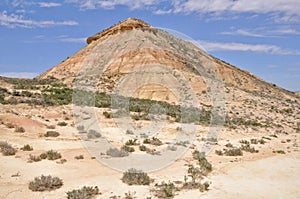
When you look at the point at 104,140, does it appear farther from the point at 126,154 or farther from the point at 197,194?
the point at 197,194

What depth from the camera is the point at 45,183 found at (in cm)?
905

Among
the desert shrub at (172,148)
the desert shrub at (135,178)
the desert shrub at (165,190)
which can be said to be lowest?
the desert shrub at (165,190)

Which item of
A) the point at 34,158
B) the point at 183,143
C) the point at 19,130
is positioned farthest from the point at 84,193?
the point at 183,143

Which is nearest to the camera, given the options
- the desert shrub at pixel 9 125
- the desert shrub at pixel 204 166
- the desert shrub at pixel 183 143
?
the desert shrub at pixel 204 166

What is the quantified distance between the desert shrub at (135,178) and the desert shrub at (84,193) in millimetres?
1117

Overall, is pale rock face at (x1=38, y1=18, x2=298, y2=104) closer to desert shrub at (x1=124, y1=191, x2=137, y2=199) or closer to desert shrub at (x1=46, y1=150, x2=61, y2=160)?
desert shrub at (x1=46, y1=150, x2=61, y2=160)

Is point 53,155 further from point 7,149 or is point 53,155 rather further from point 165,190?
point 165,190

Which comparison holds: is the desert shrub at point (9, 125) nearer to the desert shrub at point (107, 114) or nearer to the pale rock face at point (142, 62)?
the desert shrub at point (107, 114)

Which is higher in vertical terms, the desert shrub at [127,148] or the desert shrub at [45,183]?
the desert shrub at [127,148]

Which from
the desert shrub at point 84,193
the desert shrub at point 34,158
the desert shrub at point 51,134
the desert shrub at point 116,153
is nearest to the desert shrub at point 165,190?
the desert shrub at point 84,193

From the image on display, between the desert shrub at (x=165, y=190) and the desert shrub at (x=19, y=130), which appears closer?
the desert shrub at (x=165, y=190)

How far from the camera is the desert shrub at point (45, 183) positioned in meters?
8.87

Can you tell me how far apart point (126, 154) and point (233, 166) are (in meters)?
4.20

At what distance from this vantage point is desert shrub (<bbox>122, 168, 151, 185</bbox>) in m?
9.67
